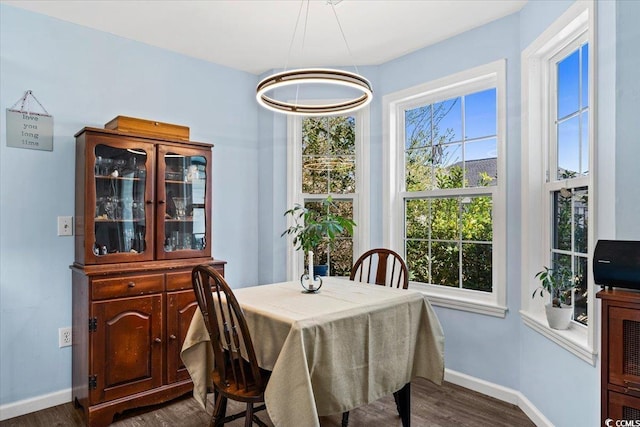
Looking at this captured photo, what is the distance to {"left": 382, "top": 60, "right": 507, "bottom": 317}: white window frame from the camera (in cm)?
286

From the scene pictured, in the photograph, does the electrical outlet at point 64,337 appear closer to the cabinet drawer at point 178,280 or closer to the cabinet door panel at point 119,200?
the cabinet door panel at point 119,200

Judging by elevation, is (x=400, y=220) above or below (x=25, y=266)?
above

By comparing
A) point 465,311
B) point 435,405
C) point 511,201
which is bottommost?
point 435,405

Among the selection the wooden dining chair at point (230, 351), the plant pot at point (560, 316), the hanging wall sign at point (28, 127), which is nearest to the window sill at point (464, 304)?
the plant pot at point (560, 316)

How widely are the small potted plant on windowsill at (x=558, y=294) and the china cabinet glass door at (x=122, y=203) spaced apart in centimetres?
260

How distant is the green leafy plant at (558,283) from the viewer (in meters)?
2.34

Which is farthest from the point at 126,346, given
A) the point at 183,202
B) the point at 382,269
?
the point at 382,269

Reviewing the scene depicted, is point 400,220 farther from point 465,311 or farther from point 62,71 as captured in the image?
point 62,71

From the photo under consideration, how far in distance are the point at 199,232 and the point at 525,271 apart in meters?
2.39

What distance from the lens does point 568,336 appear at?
2.15 m

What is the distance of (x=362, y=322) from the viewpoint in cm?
202

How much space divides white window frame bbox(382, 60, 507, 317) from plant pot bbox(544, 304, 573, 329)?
51 cm

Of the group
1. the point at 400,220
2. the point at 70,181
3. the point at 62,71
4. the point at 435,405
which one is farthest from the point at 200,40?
the point at 435,405

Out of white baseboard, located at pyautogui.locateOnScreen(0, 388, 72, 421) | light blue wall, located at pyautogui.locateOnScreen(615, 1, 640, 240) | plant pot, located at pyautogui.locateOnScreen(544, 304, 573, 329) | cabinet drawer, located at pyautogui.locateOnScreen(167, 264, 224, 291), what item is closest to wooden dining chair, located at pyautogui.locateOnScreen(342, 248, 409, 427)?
plant pot, located at pyautogui.locateOnScreen(544, 304, 573, 329)
